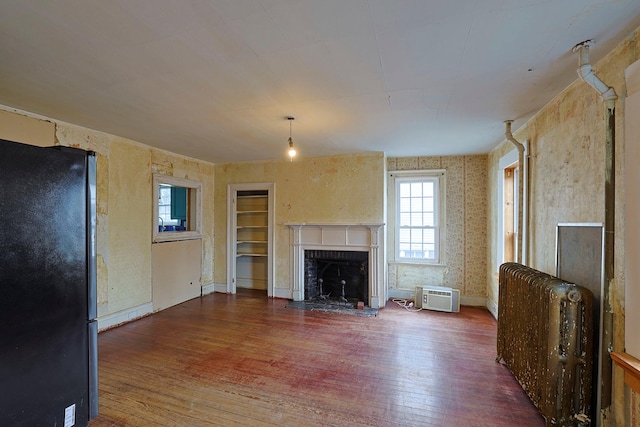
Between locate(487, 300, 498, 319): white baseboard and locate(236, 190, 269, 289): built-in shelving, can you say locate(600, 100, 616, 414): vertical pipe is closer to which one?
locate(487, 300, 498, 319): white baseboard

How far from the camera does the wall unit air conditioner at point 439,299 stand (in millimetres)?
4453

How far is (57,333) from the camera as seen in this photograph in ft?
5.04

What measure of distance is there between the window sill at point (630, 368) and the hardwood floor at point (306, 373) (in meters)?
0.75

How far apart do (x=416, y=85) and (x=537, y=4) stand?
0.93 metres

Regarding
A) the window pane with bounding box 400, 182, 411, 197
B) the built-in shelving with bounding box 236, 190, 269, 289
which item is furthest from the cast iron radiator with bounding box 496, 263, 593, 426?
the built-in shelving with bounding box 236, 190, 269, 289

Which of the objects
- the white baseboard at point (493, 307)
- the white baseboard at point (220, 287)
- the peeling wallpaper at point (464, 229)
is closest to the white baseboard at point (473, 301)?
the peeling wallpaper at point (464, 229)

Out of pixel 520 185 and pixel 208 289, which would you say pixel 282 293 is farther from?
pixel 520 185

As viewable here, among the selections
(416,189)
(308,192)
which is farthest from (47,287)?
(416,189)

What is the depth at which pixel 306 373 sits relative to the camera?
8.76ft

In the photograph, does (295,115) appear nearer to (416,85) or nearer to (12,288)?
(416,85)

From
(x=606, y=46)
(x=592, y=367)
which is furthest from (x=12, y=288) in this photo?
(x=606, y=46)

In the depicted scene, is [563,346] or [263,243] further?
[263,243]

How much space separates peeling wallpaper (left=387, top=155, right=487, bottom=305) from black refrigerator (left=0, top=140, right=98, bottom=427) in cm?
462

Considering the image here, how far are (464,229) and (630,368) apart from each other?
3462 millimetres
